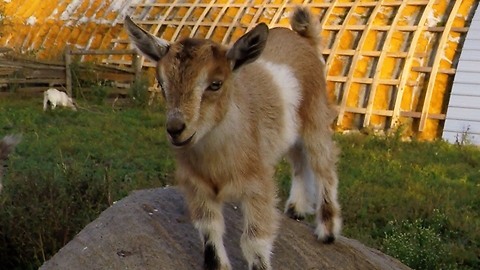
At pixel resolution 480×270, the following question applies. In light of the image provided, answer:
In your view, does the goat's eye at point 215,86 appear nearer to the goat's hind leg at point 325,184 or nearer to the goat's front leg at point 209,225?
the goat's front leg at point 209,225

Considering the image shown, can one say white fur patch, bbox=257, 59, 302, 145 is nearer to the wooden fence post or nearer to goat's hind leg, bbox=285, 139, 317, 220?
goat's hind leg, bbox=285, 139, 317, 220

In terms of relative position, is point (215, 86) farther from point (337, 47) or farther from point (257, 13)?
point (257, 13)

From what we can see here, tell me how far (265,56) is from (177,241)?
142cm

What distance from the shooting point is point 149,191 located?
17.2ft

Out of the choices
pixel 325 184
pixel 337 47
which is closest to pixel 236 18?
A: pixel 337 47

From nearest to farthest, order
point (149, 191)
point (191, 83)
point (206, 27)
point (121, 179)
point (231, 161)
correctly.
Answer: point (191, 83)
point (231, 161)
point (149, 191)
point (121, 179)
point (206, 27)

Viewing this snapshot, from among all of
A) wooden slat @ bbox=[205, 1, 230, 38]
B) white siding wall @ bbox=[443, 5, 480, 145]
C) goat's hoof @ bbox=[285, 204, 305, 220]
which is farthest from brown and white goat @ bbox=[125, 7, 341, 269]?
wooden slat @ bbox=[205, 1, 230, 38]

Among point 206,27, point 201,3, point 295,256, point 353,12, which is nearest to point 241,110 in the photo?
point 295,256

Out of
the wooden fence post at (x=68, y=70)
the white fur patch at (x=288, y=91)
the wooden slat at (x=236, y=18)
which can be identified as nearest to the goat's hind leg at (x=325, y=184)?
the white fur patch at (x=288, y=91)

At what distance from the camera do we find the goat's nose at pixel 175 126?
3.42 metres

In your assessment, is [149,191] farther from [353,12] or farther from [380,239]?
[353,12]

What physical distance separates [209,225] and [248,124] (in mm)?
647

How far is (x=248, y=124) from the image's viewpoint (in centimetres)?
410

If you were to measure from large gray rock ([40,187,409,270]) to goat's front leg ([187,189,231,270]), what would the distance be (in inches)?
8.2
